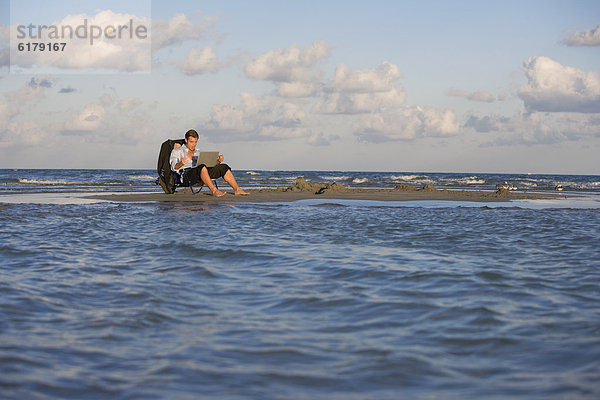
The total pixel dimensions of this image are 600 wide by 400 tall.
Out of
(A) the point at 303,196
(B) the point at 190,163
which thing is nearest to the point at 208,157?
(B) the point at 190,163

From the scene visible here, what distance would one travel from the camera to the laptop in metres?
13.8

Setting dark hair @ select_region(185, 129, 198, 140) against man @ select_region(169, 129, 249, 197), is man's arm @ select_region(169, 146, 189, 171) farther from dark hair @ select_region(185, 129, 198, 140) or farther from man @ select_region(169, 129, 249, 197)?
dark hair @ select_region(185, 129, 198, 140)

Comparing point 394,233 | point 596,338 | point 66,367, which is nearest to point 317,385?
point 66,367

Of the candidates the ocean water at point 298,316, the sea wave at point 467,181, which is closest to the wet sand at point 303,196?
→ the ocean water at point 298,316

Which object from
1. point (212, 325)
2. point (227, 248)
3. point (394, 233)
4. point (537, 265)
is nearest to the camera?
point (212, 325)

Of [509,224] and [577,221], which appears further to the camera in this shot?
[577,221]

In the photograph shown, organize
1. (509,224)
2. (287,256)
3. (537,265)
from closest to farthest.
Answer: (537,265), (287,256), (509,224)

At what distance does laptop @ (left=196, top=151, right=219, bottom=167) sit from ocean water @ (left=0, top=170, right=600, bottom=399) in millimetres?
6512

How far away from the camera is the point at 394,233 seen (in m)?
7.67

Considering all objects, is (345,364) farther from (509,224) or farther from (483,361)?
(509,224)

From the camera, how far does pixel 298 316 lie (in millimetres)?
3566

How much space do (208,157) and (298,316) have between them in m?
10.7

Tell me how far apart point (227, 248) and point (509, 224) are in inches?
200

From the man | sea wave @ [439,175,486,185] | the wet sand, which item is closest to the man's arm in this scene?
the man
